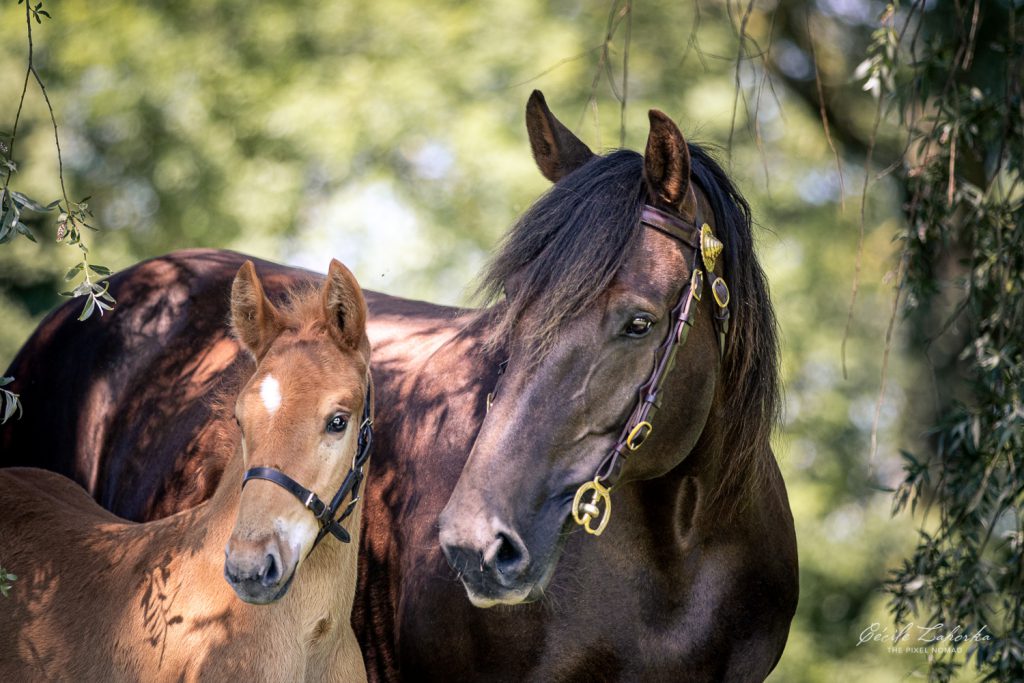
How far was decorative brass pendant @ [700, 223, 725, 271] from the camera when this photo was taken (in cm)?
311

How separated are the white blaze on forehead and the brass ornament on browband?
2.80 feet

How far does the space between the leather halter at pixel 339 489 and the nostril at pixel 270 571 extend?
20 centimetres

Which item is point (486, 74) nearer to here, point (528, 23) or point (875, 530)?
point (528, 23)

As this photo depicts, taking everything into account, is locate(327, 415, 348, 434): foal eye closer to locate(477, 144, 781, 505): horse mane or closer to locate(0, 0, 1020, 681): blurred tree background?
locate(477, 144, 781, 505): horse mane

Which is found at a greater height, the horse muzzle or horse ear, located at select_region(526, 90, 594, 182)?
horse ear, located at select_region(526, 90, 594, 182)

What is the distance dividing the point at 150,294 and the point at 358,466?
218 cm

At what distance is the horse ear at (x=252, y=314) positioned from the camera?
11.0 feet

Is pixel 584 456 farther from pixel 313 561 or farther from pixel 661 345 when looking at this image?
pixel 313 561

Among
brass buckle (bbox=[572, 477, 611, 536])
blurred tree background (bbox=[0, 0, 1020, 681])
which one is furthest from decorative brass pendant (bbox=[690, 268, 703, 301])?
blurred tree background (bbox=[0, 0, 1020, 681])

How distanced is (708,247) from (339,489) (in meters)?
1.23

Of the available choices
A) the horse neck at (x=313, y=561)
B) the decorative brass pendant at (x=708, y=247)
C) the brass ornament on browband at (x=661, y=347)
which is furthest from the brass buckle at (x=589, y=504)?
the horse neck at (x=313, y=561)

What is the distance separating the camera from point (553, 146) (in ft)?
11.7

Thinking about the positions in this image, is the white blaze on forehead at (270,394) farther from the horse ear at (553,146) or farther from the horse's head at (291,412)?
the horse ear at (553,146)

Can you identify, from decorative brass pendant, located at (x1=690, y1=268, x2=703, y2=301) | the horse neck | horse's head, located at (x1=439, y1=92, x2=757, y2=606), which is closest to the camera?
horse's head, located at (x1=439, y1=92, x2=757, y2=606)
